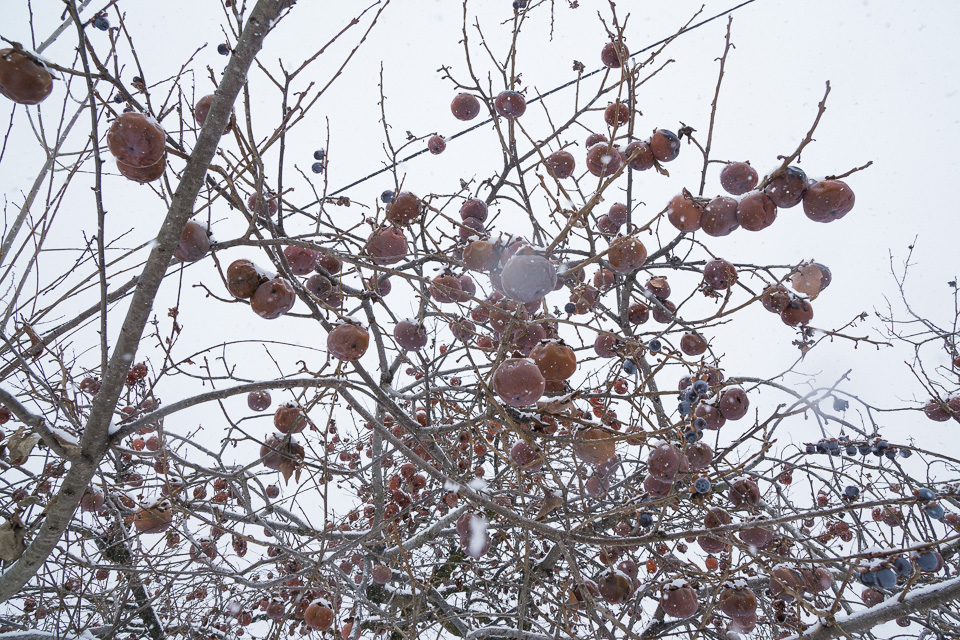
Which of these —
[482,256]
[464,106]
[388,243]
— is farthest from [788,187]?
[464,106]

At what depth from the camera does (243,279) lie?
6.05 ft

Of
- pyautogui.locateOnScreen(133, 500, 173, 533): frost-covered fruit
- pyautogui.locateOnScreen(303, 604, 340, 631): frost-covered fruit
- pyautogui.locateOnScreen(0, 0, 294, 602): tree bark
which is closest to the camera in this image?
pyautogui.locateOnScreen(0, 0, 294, 602): tree bark

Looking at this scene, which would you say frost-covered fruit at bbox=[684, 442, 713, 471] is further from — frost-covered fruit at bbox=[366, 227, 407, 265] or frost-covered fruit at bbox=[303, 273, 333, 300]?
frost-covered fruit at bbox=[303, 273, 333, 300]

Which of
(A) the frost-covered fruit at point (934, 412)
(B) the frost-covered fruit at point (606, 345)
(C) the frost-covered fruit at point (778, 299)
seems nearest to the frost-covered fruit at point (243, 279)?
(B) the frost-covered fruit at point (606, 345)

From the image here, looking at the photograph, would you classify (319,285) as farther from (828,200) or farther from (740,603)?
(740,603)

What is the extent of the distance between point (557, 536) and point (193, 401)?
1.25 m

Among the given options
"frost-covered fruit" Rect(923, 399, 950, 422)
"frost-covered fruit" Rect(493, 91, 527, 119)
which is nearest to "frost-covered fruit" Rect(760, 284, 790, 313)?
"frost-covered fruit" Rect(493, 91, 527, 119)

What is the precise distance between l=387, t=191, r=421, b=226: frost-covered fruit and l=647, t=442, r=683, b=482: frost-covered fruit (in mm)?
1620

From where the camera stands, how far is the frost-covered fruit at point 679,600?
255 cm

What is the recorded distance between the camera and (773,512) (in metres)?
3.17

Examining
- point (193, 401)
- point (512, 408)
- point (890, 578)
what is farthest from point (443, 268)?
point (890, 578)

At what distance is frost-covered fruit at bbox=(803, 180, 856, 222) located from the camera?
82.7 inches

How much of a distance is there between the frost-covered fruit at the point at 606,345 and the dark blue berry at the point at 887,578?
4.87 ft

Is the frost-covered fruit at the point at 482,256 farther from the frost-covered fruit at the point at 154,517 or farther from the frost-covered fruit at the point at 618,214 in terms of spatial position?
the frost-covered fruit at the point at 154,517
